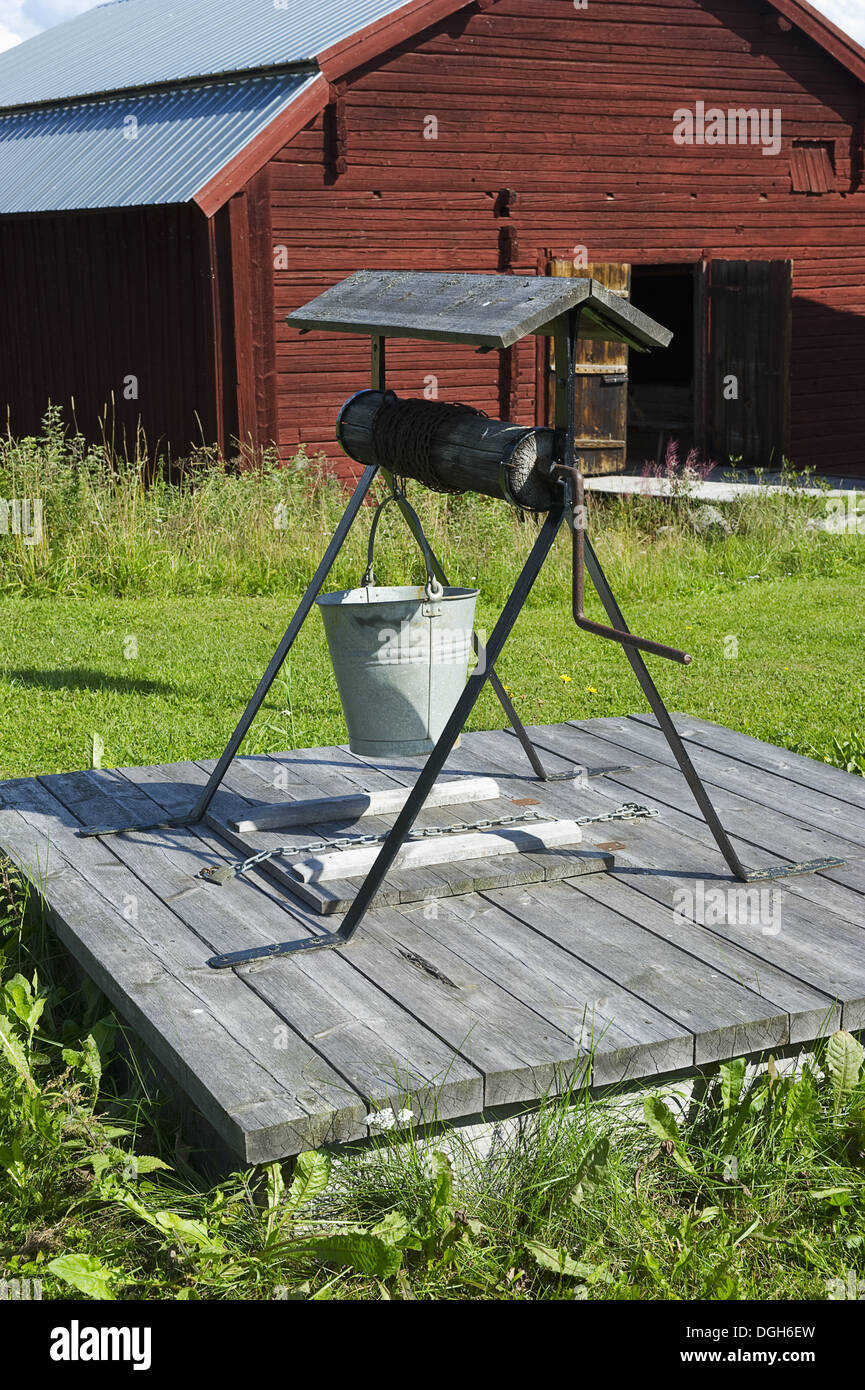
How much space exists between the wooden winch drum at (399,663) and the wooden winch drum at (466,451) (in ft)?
1.37

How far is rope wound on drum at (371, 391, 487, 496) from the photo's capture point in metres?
4.11

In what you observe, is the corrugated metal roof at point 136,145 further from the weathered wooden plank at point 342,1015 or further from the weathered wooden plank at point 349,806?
the weathered wooden plank at point 342,1015

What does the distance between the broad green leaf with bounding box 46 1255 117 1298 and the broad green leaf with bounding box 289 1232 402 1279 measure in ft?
1.23

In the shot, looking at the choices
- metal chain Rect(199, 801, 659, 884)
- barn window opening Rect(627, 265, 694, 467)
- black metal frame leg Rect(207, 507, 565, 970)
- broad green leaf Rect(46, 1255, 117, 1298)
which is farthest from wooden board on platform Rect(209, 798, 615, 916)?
barn window opening Rect(627, 265, 694, 467)

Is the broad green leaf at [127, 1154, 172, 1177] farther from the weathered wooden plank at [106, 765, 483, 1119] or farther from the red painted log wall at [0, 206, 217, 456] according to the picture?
the red painted log wall at [0, 206, 217, 456]

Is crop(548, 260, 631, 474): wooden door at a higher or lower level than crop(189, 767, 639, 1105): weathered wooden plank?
higher

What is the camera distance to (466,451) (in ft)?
12.9

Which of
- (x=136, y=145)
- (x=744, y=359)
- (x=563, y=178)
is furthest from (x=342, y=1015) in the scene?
(x=744, y=359)

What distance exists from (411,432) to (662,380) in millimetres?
16008

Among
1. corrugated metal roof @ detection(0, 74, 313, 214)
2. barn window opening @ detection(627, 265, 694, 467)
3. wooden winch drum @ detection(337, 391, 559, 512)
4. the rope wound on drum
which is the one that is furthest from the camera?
barn window opening @ detection(627, 265, 694, 467)

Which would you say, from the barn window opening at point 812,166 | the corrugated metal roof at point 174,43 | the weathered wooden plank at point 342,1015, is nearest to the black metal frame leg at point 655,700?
the weathered wooden plank at point 342,1015
